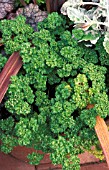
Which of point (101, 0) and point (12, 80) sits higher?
point (101, 0)

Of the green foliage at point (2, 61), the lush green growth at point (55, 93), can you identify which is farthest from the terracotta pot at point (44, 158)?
the green foliage at point (2, 61)

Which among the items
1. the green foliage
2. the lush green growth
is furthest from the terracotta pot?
the green foliage

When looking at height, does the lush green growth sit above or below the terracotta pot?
above

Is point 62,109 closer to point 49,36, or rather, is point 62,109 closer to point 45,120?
point 45,120

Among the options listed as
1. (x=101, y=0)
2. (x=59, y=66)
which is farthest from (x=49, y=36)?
(x=101, y=0)

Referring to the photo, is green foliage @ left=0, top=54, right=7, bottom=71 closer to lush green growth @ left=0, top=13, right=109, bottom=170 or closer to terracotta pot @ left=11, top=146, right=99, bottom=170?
lush green growth @ left=0, top=13, right=109, bottom=170

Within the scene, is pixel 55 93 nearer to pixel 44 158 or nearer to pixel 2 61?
pixel 2 61

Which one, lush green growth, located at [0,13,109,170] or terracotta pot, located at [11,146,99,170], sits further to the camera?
terracotta pot, located at [11,146,99,170]

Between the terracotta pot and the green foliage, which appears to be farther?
the terracotta pot
